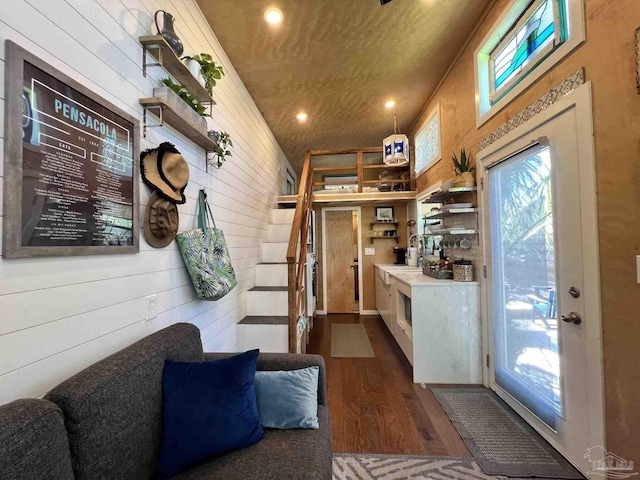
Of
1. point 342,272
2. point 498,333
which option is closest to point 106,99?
point 498,333

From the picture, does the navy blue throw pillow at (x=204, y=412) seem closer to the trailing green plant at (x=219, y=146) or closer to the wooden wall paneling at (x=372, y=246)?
the trailing green plant at (x=219, y=146)

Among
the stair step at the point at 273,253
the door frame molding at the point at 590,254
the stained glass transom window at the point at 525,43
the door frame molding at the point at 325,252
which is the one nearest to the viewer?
the door frame molding at the point at 590,254

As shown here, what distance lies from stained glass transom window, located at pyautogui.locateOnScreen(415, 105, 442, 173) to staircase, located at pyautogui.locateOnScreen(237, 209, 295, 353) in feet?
7.78

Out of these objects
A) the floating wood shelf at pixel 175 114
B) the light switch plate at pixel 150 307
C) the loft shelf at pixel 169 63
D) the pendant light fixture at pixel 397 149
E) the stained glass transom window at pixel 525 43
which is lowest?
the light switch plate at pixel 150 307

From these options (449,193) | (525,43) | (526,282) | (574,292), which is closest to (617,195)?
(574,292)

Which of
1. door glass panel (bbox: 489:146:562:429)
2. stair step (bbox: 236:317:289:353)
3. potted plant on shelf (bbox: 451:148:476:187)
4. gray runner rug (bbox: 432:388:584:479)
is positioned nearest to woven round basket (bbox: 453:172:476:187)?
potted plant on shelf (bbox: 451:148:476:187)

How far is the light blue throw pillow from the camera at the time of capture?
1.30 meters

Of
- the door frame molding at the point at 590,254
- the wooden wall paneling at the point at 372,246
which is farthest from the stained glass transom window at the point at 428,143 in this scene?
the door frame molding at the point at 590,254

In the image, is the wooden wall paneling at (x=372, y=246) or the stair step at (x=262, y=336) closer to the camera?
the stair step at (x=262, y=336)

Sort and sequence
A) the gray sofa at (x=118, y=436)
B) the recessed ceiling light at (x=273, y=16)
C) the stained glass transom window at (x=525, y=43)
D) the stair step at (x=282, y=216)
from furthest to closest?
1. the stair step at (x=282, y=216)
2. the recessed ceiling light at (x=273, y=16)
3. the stained glass transom window at (x=525, y=43)
4. the gray sofa at (x=118, y=436)

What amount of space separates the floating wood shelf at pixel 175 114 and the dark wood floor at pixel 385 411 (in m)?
2.31

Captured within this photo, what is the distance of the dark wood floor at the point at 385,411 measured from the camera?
1.78 m

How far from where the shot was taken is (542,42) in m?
1.79

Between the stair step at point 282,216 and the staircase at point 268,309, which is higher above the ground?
the stair step at point 282,216
